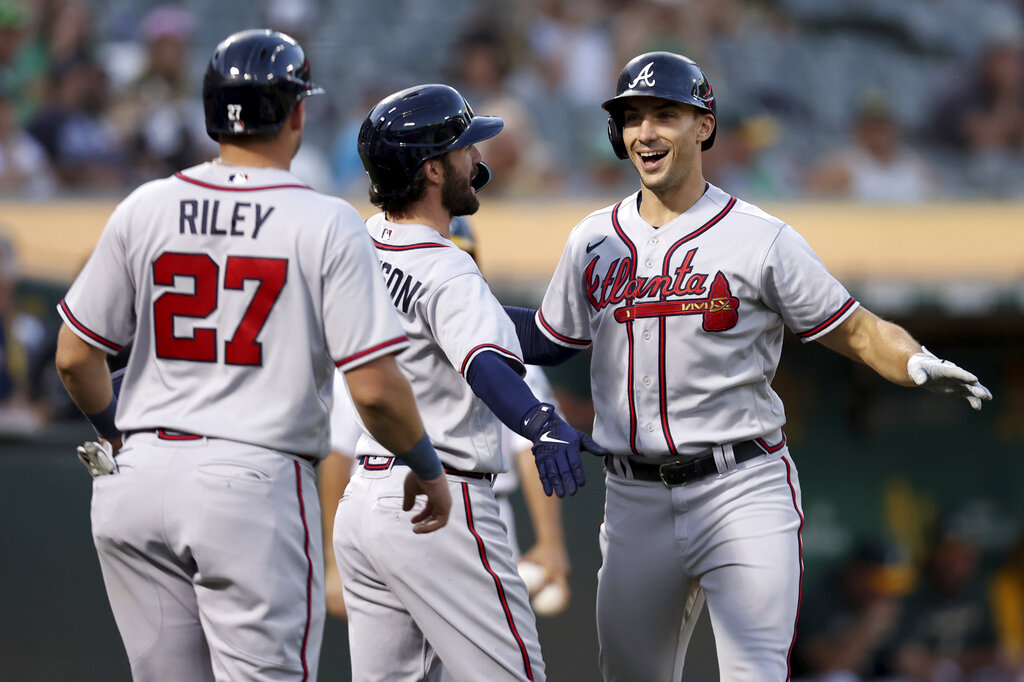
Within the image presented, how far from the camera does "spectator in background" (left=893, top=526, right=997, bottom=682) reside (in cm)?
788

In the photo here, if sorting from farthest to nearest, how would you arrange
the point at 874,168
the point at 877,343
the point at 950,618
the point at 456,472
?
the point at 874,168
the point at 950,618
the point at 877,343
the point at 456,472

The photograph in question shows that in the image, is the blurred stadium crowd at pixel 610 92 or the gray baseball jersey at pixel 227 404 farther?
the blurred stadium crowd at pixel 610 92

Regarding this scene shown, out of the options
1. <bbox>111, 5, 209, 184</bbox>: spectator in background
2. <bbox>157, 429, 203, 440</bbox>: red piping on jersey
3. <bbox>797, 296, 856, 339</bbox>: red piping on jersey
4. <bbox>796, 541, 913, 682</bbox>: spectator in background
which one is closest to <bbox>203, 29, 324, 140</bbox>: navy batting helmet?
<bbox>157, 429, 203, 440</bbox>: red piping on jersey

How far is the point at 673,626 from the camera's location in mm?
3590

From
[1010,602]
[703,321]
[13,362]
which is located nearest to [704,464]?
[703,321]

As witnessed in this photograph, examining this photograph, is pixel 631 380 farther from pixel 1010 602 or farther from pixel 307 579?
pixel 1010 602

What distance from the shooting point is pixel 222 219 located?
2.81 metres

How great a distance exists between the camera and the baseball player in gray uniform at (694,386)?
3.43 meters

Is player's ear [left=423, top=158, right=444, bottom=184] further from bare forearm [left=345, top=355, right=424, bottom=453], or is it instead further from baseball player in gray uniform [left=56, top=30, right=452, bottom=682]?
bare forearm [left=345, top=355, right=424, bottom=453]

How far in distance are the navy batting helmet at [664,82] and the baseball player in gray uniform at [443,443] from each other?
0.40 meters

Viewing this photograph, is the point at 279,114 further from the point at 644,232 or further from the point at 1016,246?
the point at 1016,246

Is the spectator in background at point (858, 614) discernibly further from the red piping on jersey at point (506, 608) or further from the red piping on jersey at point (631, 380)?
the red piping on jersey at point (506, 608)

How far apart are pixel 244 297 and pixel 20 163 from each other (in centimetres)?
561

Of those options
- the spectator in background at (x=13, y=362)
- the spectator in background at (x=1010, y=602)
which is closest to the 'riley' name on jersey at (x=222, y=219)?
the spectator in background at (x=13, y=362)
